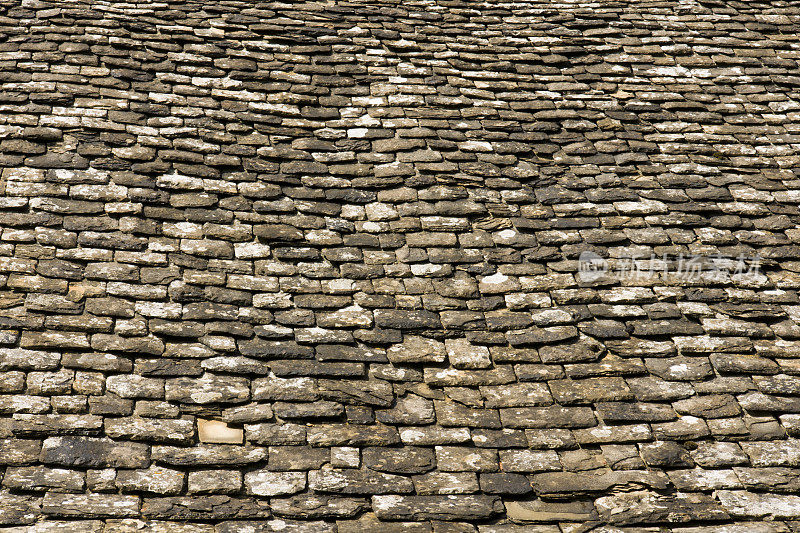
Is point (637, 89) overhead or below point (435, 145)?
overhead

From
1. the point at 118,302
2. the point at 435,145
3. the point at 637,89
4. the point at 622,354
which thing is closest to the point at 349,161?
the point at 435,145

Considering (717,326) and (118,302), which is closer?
(118,302)

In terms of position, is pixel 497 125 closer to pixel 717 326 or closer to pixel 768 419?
pixel 717 326

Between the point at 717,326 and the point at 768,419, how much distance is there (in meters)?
0.67

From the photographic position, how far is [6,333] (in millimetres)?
3602

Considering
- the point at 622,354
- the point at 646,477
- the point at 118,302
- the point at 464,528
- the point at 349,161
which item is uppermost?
the point at 349,161

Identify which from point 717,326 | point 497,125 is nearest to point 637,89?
point 497,125

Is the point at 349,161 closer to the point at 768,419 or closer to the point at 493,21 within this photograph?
the point at 493,21

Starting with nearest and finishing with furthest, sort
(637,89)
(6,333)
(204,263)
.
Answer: (6,333) → (204,263) → (637,89)

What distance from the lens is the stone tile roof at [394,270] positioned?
3.28m

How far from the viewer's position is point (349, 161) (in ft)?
16.1

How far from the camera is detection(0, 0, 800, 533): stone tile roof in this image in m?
3.28

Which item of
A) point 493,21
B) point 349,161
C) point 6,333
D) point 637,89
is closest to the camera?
point 6,333

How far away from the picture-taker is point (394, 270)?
426 cm
